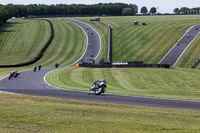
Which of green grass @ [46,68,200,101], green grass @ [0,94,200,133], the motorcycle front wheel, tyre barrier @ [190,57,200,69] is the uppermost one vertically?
green grass @ [0,94,200,133]

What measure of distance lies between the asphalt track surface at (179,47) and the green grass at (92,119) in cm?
6208

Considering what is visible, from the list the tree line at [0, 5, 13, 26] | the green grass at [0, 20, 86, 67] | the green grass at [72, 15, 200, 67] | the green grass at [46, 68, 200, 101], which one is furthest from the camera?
the tree line at [0, 5, 13, 26]

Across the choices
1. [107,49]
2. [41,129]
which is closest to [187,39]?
[107,49]

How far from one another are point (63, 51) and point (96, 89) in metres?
72.9

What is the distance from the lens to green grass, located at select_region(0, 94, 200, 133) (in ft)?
51.3

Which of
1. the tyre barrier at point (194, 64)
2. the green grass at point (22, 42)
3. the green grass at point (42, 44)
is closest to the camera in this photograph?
the tyre barrier at point (194, 64)

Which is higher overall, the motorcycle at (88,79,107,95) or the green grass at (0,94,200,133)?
the green grass at (0,94,200,133)

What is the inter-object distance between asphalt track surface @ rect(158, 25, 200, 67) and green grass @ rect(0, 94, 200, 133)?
204 feet

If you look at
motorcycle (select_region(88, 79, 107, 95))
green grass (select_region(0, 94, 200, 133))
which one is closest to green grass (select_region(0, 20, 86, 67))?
motorcycle (select_region(88, 79, 107, 95))

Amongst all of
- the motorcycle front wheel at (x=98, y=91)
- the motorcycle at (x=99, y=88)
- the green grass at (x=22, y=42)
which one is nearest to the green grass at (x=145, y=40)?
the green grass at (x=22, y=42)

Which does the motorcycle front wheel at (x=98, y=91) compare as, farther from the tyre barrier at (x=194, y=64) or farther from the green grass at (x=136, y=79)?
the tyre barrier at (x=194, y=64)

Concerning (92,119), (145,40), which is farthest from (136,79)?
(145,40)

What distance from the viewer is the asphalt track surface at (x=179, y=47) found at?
85.9 m

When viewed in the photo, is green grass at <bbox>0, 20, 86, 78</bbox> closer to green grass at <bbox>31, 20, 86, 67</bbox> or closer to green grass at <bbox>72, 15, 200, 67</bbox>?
green grass at <bbox>31, 20, 86, 67</bbox>
